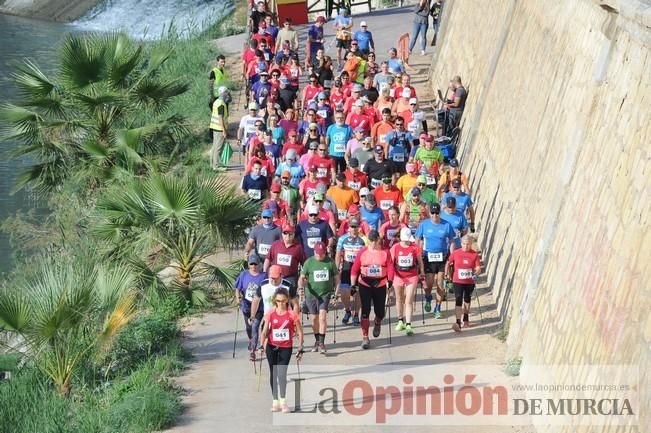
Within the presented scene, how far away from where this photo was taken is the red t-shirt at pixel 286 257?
16970mm

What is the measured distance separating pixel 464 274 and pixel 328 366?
220cm

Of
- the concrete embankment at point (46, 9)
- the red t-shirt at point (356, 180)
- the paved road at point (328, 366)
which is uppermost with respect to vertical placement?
the concrete embankment at point (46, 9)

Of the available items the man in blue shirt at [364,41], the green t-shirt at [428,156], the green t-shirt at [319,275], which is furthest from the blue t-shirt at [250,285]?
the man in blue shirt at [364,41]

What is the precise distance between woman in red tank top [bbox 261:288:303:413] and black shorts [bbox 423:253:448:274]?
3.75 m

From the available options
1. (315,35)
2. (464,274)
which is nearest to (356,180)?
(464,274)

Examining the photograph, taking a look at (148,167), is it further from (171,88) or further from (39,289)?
(39,289)

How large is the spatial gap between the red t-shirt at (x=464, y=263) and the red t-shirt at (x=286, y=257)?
2013 millimetres

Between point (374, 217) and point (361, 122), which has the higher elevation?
point (361, 122)

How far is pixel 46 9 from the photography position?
59.2 m

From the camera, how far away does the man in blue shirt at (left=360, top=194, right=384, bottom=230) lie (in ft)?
60.6

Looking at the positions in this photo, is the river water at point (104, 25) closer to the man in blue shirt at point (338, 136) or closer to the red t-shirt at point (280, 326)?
the man in blue shirt at point (338, 136)

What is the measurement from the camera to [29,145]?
25.0 meters

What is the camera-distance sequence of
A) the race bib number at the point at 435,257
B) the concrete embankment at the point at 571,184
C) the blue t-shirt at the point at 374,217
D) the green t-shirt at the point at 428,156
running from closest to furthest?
1. the concrete embankment at the point at 571,184
2. the race bib number at the point at 435,257
3. the blue t-shirt at the point at 374,217
4. the green t-shirt at the point at 428,156

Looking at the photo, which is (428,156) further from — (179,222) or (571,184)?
(571,184)
